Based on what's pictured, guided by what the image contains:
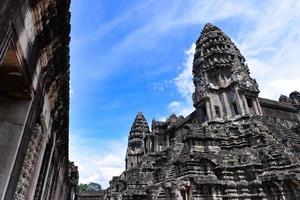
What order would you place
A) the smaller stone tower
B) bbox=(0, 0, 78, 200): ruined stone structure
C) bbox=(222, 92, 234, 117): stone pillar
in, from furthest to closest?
the smaller stone tower, bbox=(222, 92, 234, 117): stone pillar, bbox=(0, 0, 78, 200): ruined stone structure

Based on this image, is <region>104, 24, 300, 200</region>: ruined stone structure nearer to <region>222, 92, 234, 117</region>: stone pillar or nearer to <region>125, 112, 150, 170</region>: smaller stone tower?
<region>222, 92, 234, 117</region>: stone pillar

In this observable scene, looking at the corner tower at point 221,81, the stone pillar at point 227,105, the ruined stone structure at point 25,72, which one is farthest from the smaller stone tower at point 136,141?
the ruined stone structure at point 25,72

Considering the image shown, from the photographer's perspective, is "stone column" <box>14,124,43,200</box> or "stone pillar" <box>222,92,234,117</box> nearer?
"stone column" <box>14,124,43,200</box>

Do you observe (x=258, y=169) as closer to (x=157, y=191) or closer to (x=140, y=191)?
(x=157, y=191)

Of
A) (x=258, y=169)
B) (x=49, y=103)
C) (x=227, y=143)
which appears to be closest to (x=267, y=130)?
(x=227, y=143)

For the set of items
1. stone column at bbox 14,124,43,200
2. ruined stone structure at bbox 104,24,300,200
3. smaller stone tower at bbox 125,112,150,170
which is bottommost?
stone column at bbox 14,124,43,200

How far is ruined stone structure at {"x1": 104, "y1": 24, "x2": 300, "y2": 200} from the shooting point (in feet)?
59.3

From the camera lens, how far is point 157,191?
22750 millimetres

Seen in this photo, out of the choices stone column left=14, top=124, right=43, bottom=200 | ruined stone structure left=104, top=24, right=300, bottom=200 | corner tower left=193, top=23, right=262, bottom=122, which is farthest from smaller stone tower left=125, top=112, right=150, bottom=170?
stone column left=14, top=124, right=43, bottom=200

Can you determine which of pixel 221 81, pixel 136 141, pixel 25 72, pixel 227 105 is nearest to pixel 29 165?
pixel 25 72

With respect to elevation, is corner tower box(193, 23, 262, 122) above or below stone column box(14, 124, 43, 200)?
above

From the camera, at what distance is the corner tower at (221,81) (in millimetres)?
28609

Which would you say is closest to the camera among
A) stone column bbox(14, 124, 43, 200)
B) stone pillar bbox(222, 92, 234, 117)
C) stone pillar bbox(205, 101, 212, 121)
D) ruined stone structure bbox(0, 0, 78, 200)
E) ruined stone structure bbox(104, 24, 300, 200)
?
ruined stone structure bbox(0, 0, 78, 200)

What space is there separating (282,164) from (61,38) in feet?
60.2
